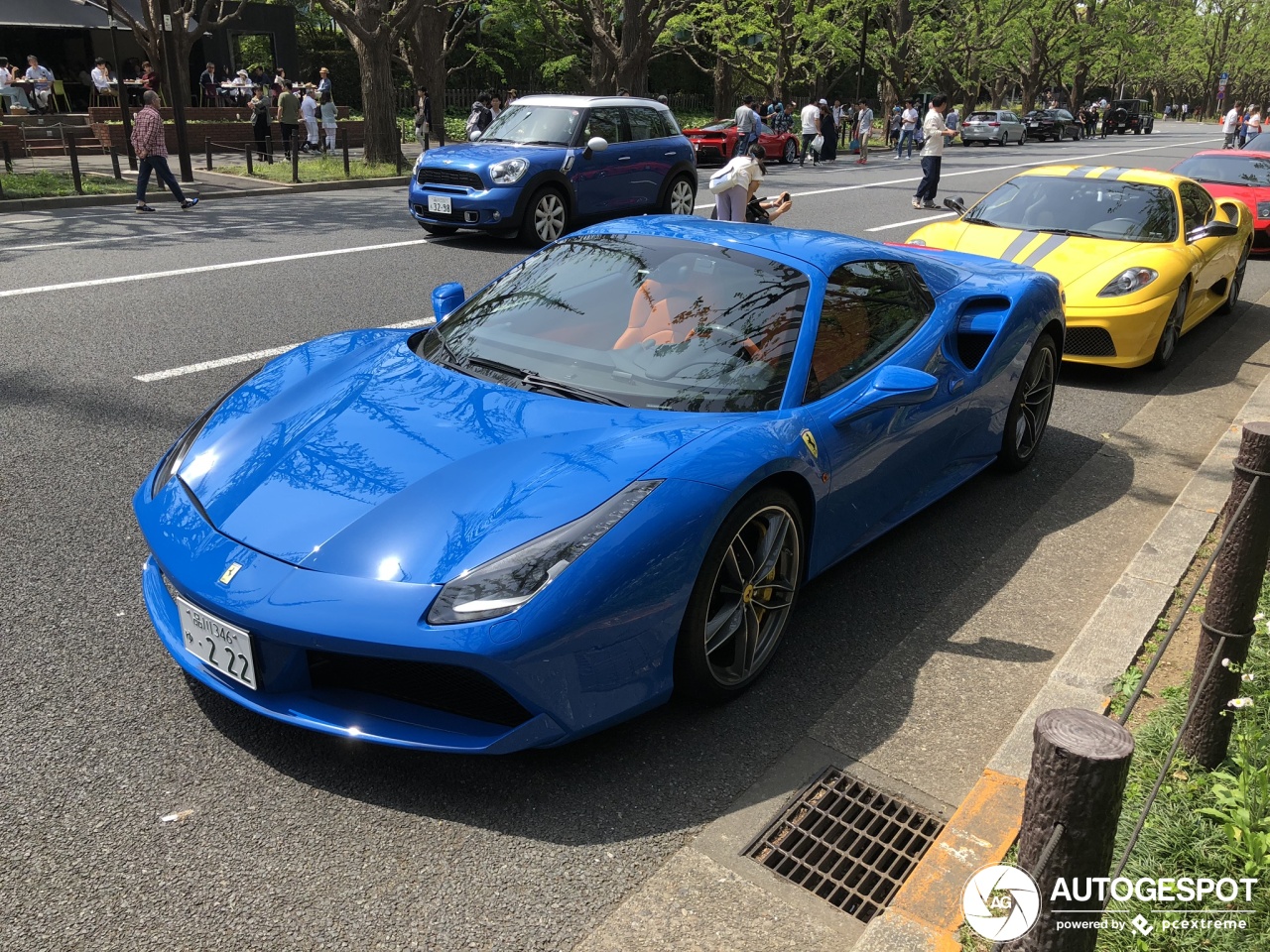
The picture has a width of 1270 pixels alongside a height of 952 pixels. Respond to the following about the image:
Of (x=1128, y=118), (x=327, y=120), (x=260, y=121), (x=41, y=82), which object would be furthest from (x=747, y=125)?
(x=1128, y=118)

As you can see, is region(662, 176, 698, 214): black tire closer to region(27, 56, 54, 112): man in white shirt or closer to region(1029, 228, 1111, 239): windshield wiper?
region(1029, 228, 1111, 239): windshield wiper

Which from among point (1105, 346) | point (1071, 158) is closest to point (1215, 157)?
point (1105, 346)

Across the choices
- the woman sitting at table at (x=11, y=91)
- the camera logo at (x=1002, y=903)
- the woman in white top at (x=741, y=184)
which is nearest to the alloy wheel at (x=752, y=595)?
the camera logo at (x=1002, y=903)

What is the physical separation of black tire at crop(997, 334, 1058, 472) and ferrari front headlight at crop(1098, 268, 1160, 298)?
1.99m

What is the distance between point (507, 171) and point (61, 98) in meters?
23.9

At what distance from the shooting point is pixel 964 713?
3461 mm

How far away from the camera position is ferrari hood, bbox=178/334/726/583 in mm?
2834

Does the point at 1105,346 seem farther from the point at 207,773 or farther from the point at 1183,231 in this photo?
the point at 207,773

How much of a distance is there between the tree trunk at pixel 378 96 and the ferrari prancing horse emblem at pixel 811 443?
17.4 meters

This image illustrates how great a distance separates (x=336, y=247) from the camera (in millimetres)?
11500

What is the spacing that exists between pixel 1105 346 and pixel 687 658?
5455 millimetres

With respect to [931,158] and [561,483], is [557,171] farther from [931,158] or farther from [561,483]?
[561,483]

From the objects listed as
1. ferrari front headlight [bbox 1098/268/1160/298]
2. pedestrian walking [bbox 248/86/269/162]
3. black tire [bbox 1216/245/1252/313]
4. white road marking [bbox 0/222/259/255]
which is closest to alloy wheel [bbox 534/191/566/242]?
white road marking [bbox 0/222/259/255]

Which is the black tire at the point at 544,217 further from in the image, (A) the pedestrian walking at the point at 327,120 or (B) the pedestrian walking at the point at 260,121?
(A) the pedestrian walking at the point at 327,120
